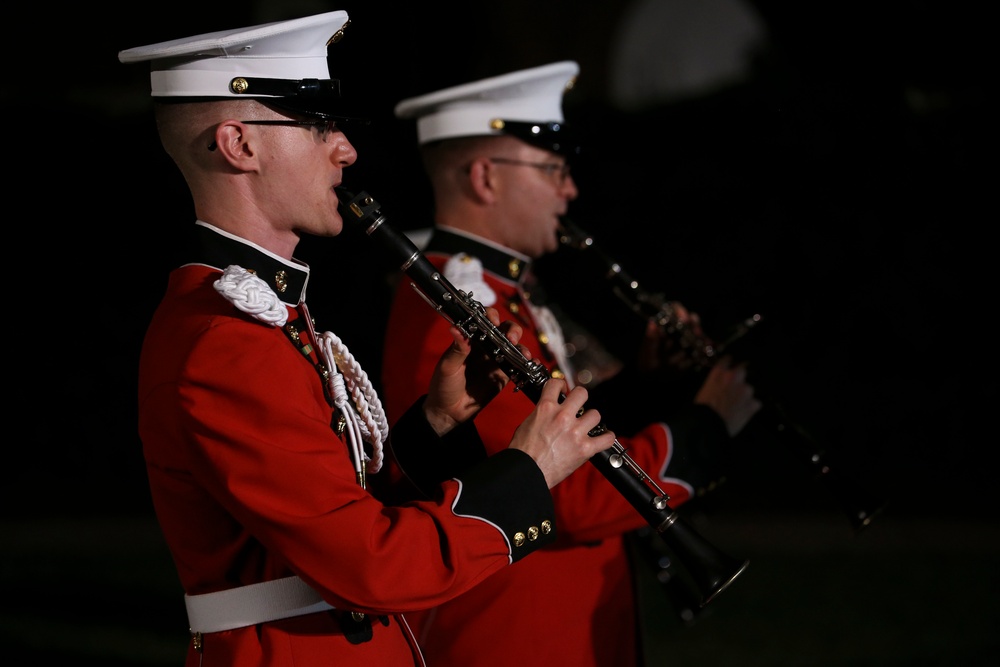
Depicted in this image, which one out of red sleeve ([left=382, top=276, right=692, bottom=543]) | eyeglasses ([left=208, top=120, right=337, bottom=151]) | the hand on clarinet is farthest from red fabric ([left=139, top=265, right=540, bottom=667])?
the hand on clarinet

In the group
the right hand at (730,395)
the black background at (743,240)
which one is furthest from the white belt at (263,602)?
the black background at (743,240)

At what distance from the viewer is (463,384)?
1.88m

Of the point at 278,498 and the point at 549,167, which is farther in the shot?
the point at 549,167

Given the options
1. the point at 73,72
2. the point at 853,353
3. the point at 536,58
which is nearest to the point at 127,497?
the point at 73,72

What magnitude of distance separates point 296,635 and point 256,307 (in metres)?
0.50

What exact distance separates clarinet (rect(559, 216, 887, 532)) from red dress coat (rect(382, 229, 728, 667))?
31 centimetres

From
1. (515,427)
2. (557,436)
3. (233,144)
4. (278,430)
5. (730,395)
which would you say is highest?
(233,144)

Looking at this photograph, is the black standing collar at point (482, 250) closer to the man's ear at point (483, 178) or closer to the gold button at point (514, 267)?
the gold button at point (514, 267)

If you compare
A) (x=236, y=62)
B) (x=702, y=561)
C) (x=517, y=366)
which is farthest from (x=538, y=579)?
(x=236, y=62)

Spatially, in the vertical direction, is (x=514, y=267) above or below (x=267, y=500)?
below

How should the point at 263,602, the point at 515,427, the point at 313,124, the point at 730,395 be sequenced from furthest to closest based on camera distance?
1. the point at 730,395
2. the point at 515,427
3. the point at 313,124
4. the point at 263,602

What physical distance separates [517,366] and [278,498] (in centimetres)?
53

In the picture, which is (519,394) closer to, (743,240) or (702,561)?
(702,561)

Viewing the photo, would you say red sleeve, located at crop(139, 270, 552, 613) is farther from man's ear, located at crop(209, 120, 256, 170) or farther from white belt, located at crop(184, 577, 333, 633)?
man's ear, located at crop(209, 120, 256, 170)
